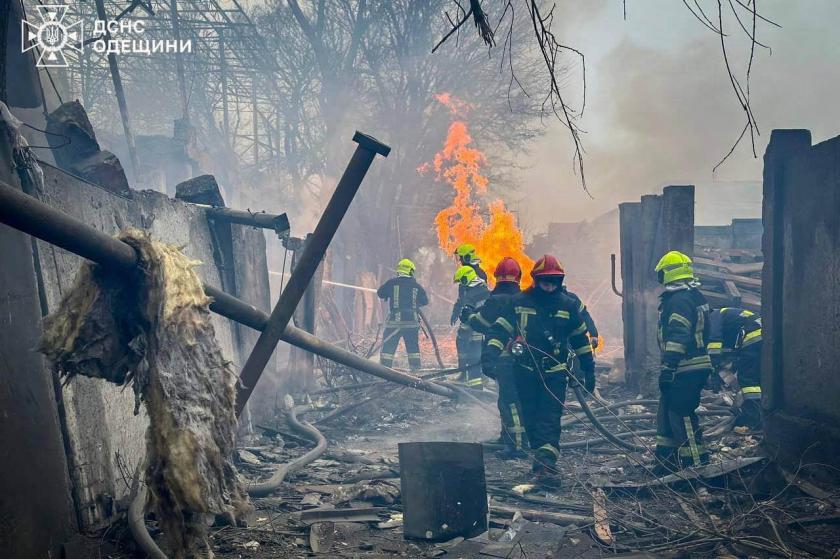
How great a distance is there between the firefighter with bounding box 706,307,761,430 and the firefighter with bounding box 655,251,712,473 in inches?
42.9

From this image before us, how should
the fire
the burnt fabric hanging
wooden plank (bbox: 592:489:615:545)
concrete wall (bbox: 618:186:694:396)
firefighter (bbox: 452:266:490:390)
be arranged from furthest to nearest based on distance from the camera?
1. the fire
2. firefighter (bbox: 452:266:490:390)
3. concrete wall (bbox: 618:186:694:396)
4. wooden plank (bbox: 592:489:615:545)
5. the burnt fabric hanging

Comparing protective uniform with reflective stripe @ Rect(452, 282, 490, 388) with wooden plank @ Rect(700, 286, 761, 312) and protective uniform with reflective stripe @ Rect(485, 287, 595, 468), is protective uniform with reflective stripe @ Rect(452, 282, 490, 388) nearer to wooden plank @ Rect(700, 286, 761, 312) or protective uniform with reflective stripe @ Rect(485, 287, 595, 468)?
wooden plank @ Rect(700, 286, 761, 312)

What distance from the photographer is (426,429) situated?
359 inches

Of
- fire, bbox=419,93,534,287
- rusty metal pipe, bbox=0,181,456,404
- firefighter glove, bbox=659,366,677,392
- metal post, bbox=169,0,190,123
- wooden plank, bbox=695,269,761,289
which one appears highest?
metal post, bbox=169,0,190,123

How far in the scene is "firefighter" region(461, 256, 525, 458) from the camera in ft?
24.5

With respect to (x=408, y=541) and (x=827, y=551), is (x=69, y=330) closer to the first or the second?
(x=408, y=541)

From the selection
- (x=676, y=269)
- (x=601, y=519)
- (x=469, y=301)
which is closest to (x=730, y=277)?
(x=469, y=301)

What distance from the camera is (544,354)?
6.92 metres

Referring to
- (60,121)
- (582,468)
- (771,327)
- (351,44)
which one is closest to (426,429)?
(582,468)

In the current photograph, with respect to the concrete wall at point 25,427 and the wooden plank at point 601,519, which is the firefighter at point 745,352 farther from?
the concrete wall at point 25,427

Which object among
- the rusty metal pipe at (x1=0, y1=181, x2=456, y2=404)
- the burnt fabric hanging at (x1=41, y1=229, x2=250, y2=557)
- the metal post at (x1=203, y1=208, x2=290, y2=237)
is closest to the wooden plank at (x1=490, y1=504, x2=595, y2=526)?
the burnt fabric hanging at (x1=41, y1=229, x2=250, y2=557)

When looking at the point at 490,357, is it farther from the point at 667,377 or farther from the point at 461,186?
the point at 461,186

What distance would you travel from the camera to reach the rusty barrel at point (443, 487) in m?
5.02

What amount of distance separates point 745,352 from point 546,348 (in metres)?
2.65
